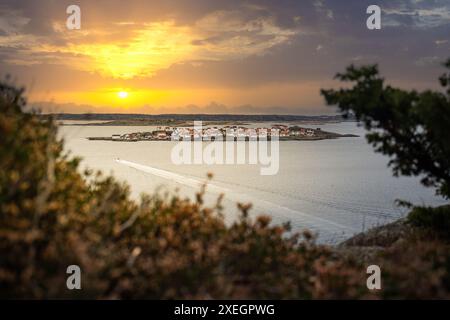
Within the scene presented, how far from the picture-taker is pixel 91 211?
6.16 metres

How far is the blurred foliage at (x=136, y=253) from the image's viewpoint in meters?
5.16

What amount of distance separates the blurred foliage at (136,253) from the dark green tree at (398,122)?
5.81 ft

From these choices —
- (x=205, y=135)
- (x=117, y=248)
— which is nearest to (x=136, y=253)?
(x=117, y=248)

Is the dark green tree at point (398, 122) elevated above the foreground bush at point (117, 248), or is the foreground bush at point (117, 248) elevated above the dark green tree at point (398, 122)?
the dark green tree at point (398, 122)

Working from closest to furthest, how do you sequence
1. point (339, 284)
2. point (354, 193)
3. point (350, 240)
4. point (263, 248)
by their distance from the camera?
point (339, 284), point (263, 248), point (350, 240), point (354, 193)

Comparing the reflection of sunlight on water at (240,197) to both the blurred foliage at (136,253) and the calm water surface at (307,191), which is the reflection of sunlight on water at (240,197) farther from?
the blurred foliage at (136,253)

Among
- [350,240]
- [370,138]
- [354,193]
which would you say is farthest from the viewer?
[354,193]

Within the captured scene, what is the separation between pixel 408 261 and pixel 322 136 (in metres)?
75.3

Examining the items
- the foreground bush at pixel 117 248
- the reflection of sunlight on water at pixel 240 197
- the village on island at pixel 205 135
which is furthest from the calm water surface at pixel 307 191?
the village on island at pixel 205 135

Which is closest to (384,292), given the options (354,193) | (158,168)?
(354,193)

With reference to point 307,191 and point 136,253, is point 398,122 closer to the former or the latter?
point 136,253

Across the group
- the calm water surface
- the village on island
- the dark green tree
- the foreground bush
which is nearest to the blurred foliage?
the foreground bush

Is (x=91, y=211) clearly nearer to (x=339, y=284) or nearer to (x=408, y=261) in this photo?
(x=339, y=284)

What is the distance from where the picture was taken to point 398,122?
27.3ft
